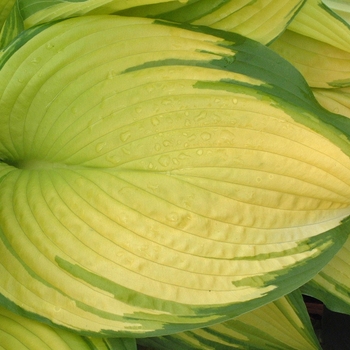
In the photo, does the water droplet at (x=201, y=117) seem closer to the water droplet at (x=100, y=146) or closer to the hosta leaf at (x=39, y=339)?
the water droplet at (x=100, y=146)

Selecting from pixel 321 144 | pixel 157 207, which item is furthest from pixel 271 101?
pixel 157 207

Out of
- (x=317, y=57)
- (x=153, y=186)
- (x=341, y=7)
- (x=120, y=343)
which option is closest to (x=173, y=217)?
(x=153, y=186)

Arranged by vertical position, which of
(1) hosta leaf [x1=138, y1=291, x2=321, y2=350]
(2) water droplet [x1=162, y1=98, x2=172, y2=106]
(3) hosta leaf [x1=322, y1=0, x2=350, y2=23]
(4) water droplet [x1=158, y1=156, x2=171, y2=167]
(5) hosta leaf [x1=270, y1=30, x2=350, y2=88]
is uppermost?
(3) hosta leaf [x1=322, y1=0, x2=350, y2=23]

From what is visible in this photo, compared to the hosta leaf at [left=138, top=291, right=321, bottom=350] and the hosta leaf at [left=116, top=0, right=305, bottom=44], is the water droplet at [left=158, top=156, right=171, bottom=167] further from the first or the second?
the hosta leaf at [left=138, top=291, right=321, bottom=350]

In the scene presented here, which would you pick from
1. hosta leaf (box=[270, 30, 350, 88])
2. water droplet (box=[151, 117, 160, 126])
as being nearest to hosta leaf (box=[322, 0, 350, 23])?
hosta leaf (box=[270, 30, 350, 88])

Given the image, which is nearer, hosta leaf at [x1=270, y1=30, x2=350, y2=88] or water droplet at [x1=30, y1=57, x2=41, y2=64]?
water droplet at [x1=30, y1=57, x2=41, y2=64]

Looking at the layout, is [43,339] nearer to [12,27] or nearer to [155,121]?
[155,121]

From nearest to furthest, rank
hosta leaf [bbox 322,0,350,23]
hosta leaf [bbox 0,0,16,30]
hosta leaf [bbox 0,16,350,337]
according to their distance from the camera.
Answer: hosta leaf [bbox 0,16,350,337], hosta leaf [bbox 0,0,16,30], hosta leaf [bbox 322,0,350,23]
